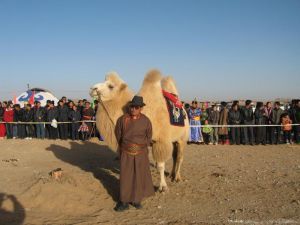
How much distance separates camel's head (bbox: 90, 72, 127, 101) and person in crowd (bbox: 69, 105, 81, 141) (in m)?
8.67

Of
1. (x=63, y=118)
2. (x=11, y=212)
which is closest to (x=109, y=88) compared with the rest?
(x=11, y=212)

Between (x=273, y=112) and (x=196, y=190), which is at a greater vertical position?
(x=273, y=112)

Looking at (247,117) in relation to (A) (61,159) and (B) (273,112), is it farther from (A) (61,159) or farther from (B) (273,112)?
(A) (61,159)

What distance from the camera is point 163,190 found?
23.7 ft

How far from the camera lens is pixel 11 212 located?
5.88 m

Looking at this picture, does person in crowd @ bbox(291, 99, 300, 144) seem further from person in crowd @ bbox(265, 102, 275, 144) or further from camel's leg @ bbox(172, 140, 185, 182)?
camel's leg @ bbox(172, 140, 185, 182)

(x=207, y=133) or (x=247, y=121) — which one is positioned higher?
(x=247, y=121)

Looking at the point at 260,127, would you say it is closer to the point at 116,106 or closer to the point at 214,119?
the point at 214,119

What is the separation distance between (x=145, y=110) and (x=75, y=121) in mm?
8872

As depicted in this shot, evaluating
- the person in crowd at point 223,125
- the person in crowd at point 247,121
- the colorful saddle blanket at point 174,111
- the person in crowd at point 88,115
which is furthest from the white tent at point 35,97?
the colorful saddle blanket at point 174,111

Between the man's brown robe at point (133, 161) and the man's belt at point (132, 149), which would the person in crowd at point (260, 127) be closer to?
the man's brown robe at point (133, 161)

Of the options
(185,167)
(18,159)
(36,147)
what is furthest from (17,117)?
(185,167)

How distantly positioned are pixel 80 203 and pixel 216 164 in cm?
486

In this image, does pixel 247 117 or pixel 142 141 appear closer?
pixel 142 141
